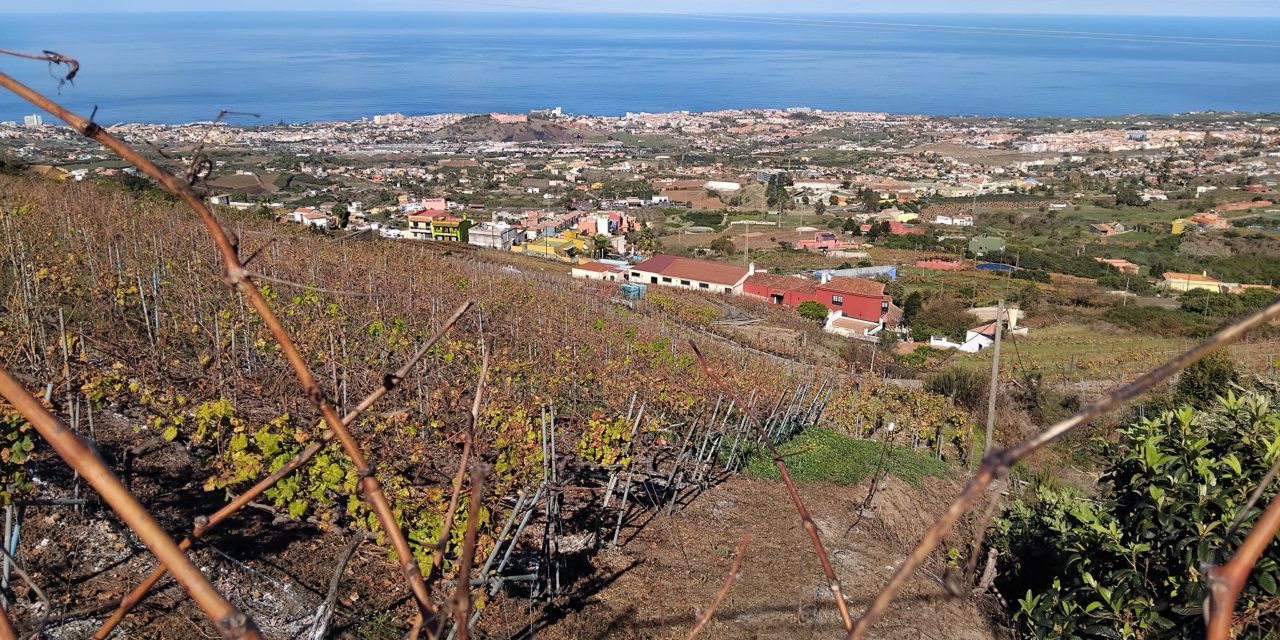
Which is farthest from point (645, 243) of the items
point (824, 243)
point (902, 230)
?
point (902, 230)

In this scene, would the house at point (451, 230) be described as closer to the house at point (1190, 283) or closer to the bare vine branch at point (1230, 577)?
the house at point (1190, 283)

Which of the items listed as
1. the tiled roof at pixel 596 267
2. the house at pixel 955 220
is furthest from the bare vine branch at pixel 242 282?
the house at pixel 955 220

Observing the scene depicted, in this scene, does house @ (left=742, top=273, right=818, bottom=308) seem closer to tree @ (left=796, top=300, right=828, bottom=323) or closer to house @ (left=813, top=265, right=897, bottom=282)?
tree @ (left=796, top=300, right=828, bottom=323)

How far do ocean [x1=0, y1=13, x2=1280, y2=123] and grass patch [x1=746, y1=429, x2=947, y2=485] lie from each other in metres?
70.4

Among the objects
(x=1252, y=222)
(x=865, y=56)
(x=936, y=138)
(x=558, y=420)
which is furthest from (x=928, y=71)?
(x=558, y=420)

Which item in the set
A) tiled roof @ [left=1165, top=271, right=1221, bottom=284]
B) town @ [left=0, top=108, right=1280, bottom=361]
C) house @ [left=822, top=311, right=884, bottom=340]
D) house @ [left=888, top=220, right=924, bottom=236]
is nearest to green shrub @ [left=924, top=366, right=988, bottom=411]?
town @ [left=0, top=108, right=1280, bottom=361]

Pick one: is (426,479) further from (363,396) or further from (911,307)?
(911,307)

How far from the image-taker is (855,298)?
90.7 feet

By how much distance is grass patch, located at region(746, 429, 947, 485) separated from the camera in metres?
7.85

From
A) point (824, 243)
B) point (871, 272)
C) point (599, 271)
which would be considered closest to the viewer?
point (599, 271)

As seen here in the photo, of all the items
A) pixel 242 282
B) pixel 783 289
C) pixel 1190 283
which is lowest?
pixel 1190 283

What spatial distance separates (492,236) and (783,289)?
1597cm

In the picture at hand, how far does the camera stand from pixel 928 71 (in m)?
147

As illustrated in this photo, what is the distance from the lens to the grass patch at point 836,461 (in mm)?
7852
